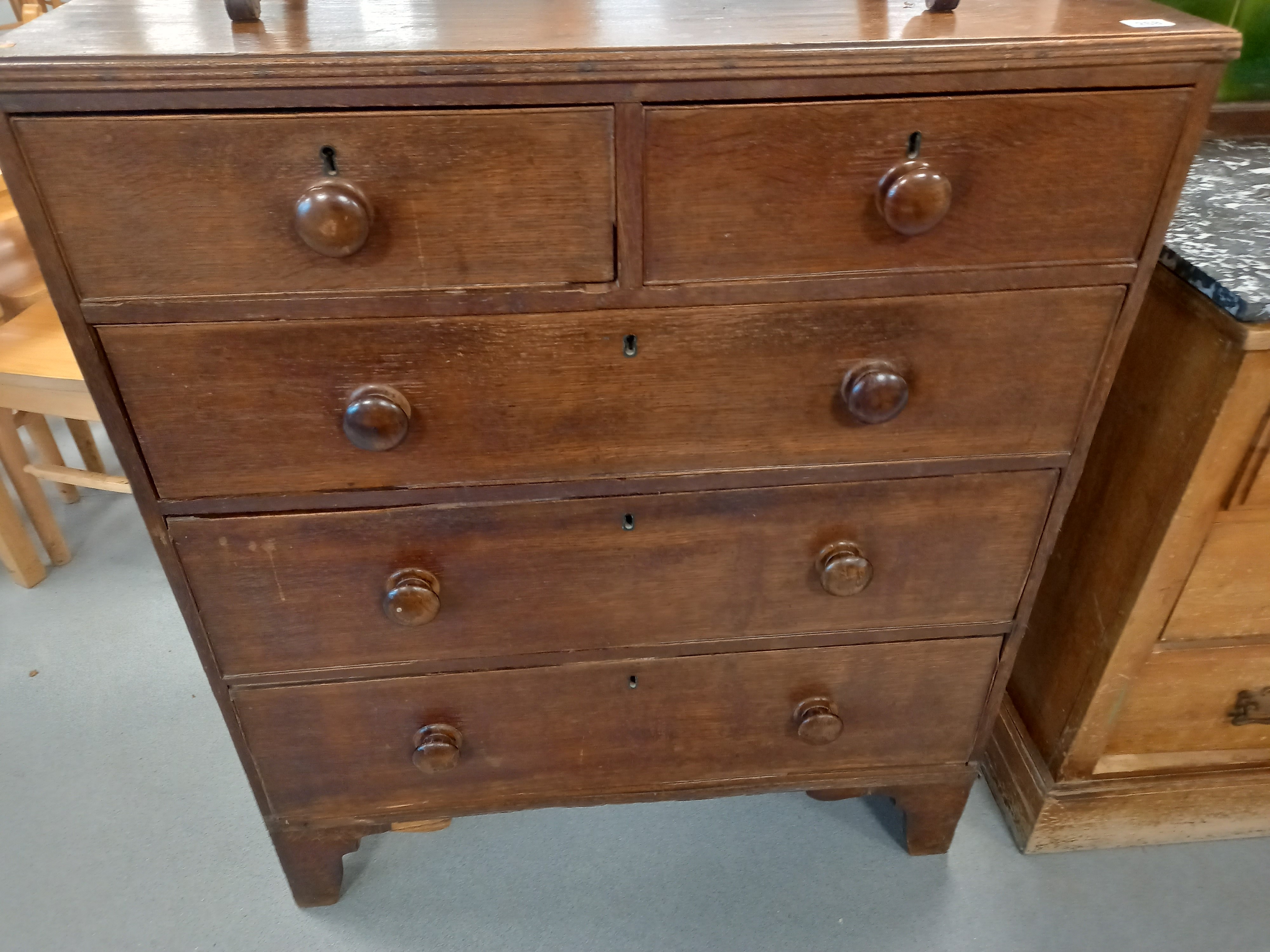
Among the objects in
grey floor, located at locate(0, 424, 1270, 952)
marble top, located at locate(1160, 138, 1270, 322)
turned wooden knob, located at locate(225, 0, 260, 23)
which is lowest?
grey floor, located at locate(0, 424, 1270, 952)

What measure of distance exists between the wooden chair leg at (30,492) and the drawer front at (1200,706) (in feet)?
6.39

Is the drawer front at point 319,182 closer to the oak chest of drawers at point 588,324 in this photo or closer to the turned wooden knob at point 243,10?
the oak chest of drawers at point 588,324

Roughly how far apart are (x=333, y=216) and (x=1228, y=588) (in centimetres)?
110

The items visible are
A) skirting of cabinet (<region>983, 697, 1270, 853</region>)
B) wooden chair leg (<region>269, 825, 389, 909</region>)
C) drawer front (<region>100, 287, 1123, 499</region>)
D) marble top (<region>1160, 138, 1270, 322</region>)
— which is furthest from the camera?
skirting of cabinet (<region>983, 697, 1270, 853</region>)

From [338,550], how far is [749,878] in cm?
81

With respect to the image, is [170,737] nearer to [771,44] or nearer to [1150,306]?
[771,44]

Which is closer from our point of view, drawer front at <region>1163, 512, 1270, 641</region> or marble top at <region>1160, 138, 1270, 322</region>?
marble top at <region>1160, 138, 1270, 322</region>

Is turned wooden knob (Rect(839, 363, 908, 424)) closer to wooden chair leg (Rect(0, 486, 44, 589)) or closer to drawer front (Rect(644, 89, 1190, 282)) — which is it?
drawer front (Rect(644, 89, 1190, 282))

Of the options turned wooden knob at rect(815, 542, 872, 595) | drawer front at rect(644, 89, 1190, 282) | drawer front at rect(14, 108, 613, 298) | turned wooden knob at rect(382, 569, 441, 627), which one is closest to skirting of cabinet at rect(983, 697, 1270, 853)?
turned wooden knob at rect(815, 542, 872, 595)

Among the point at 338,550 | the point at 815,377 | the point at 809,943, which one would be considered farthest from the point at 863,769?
the point at 338,550

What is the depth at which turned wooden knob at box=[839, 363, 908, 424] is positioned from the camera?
0.83m

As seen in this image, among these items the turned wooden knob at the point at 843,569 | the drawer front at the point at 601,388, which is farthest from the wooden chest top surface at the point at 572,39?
the turned wooden knob at the point at 843,569

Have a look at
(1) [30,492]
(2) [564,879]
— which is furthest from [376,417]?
(1) [30,492]

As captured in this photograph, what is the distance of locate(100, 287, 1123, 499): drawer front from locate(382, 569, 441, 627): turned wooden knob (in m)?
0.11
